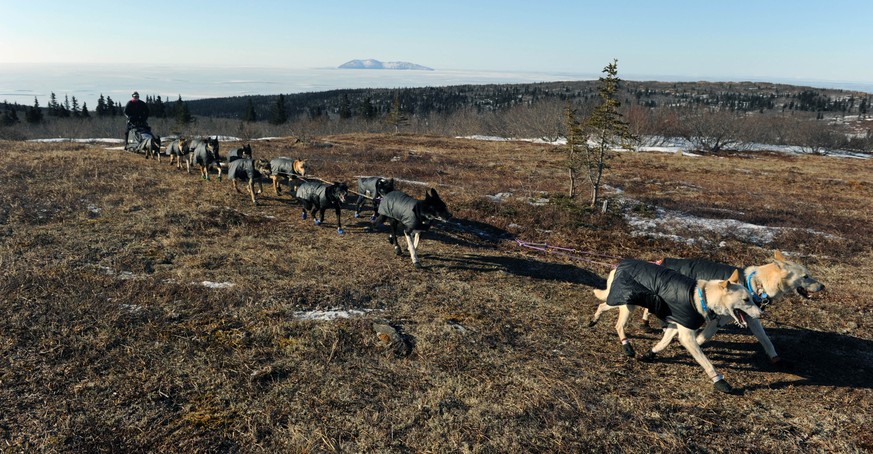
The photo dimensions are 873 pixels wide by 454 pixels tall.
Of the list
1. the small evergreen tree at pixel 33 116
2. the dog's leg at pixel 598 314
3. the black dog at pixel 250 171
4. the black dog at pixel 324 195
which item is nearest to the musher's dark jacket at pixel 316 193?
the black dog at pixel 324 195

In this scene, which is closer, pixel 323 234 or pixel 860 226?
pixel 323 234

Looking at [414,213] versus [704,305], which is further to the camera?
[414,213]

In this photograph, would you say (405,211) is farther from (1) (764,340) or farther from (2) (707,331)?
(1) (764,340)

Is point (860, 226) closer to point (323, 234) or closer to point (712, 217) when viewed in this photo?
point (712, 217)

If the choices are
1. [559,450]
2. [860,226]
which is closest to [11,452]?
[559,450]

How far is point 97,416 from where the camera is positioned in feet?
15.9

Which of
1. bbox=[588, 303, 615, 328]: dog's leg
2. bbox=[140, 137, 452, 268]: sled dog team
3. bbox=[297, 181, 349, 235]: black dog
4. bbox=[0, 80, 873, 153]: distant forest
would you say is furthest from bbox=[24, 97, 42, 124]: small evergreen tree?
bbox=[588, 303, 615, 328]: dog's leg

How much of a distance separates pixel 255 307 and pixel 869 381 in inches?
407

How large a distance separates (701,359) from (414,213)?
22.0 feet

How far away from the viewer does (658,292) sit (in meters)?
6.43

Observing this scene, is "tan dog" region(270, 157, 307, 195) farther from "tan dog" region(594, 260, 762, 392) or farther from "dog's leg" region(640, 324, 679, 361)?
"dog's leg" region(640, 324, 679, 361)

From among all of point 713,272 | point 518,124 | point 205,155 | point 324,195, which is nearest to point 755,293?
point 713,272

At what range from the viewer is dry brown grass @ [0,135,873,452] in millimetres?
4965

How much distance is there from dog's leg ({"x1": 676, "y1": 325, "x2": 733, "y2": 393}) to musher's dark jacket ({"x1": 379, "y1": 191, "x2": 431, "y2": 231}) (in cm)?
608
